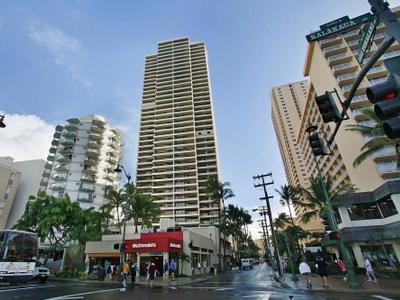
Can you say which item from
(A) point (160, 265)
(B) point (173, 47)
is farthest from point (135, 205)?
(B) point (173, 47)

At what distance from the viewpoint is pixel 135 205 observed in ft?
142

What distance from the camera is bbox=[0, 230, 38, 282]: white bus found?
1609cm

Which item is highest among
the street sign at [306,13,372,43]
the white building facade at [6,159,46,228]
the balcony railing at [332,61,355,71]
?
the balcony railing at [332,61,355,71]

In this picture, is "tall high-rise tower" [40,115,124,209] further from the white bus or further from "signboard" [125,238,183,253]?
the white bus

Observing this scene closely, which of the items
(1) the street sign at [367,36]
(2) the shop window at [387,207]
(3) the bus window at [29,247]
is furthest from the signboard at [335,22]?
(2) the shop window at [387,207]

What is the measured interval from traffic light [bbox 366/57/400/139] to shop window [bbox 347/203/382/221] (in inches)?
1189

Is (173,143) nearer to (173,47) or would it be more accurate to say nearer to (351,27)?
(173,47)

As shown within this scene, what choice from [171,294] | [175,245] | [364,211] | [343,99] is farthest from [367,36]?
[343,99]

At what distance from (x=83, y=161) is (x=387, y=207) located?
236 ft

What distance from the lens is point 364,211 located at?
93.1ft

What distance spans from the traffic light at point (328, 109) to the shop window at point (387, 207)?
2542 cm

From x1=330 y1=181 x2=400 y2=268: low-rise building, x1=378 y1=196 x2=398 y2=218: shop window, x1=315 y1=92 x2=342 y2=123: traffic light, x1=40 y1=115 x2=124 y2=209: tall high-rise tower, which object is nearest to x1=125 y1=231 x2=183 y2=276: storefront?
x1=330 y1=181 x2=400 y2=268: low-rise building

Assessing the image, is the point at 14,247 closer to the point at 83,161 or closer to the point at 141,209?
the point at 141,209

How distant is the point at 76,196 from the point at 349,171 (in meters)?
64.9
